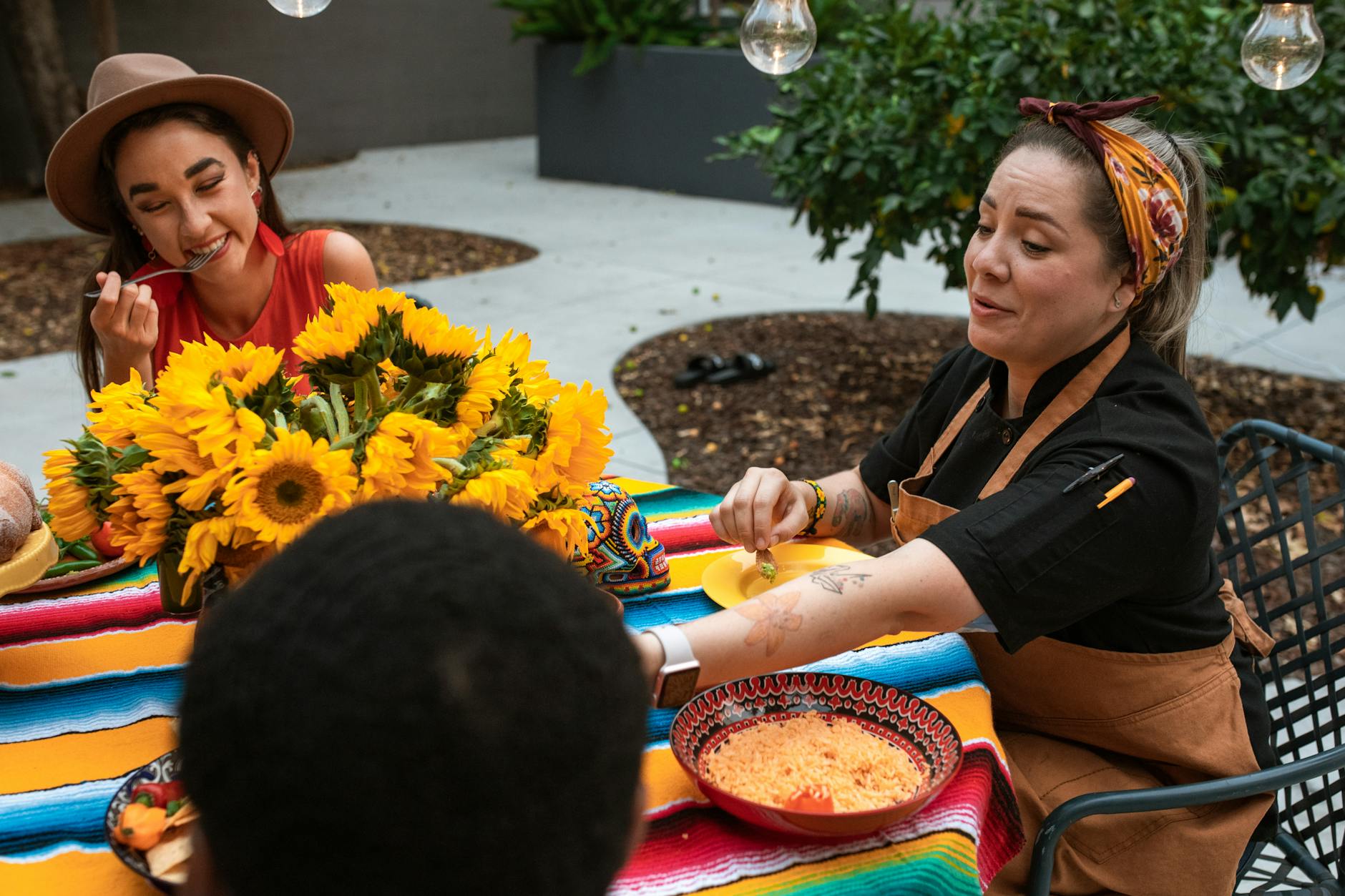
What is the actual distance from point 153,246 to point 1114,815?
2.18 meters

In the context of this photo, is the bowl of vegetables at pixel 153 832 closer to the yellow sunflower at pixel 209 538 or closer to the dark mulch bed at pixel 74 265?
the yellow sunflower at pixel 209 538

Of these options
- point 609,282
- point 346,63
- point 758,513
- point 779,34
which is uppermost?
point 779,34

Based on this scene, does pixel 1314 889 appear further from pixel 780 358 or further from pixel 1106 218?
pixel 780 358

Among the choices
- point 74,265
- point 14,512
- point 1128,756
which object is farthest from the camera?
point 74,265

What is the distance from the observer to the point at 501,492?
→ 1382 mm

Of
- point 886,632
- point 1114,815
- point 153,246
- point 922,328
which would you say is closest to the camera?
point 886,632

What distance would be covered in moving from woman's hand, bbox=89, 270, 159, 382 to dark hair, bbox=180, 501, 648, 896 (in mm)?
1495

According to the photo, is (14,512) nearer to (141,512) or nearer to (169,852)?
(141,512)

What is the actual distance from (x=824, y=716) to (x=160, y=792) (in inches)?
31.3

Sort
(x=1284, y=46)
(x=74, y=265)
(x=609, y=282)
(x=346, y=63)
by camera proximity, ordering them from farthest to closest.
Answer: (x=346, y=63) → (x=74, y=265) → (x=609, y=282) → (x=1284, y=46)

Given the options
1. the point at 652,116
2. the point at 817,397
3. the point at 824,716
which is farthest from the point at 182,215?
the point at 652,116

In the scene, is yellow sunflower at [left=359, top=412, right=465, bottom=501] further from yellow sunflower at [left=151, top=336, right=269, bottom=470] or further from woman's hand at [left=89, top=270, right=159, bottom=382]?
woman's hand at [left=89, top=270, right=159, bottom=382]

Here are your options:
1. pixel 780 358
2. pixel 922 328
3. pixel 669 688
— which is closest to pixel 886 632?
pixel 669 688

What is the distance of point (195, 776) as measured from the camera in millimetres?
681
